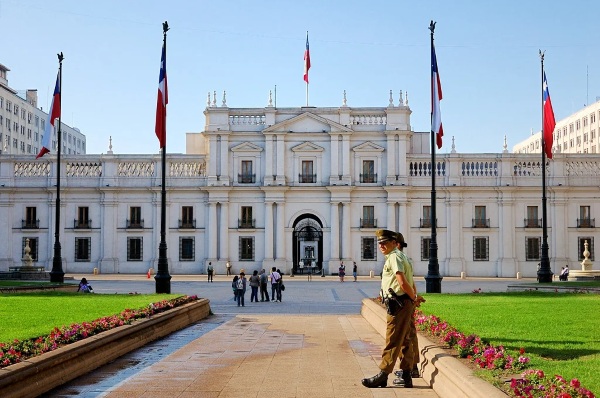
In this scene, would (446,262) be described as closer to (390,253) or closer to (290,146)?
(290,146)

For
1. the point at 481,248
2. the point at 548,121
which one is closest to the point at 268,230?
the point at 481,248

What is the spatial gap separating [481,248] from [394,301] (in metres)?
52.2

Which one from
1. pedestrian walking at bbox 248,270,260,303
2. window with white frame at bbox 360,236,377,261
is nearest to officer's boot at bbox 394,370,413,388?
pedestrian walking at bbox 248,270,260,303

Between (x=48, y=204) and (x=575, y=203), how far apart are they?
4217cm

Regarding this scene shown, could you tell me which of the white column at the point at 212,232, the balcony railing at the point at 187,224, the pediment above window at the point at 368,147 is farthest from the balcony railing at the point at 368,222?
the balcony railing at the point at 187,224

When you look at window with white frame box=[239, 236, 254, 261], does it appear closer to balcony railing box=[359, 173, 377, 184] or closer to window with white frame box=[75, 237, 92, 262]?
balcony railing box=[359, 173, 377, 184]

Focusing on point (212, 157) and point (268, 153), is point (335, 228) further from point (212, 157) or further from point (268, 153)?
point (212, 157)

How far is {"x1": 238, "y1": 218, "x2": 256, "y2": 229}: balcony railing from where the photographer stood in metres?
61.1

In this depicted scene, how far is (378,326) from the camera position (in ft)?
60.5

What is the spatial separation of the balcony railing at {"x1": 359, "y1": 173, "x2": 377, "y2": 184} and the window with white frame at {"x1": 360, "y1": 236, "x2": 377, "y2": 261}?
4.50 meters

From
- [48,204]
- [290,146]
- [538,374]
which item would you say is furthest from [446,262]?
[538,374]

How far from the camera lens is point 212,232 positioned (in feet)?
200

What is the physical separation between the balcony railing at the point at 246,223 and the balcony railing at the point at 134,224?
7890mm

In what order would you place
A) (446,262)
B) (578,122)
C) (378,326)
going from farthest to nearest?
(578,122) < (446,262) < (378,326)
